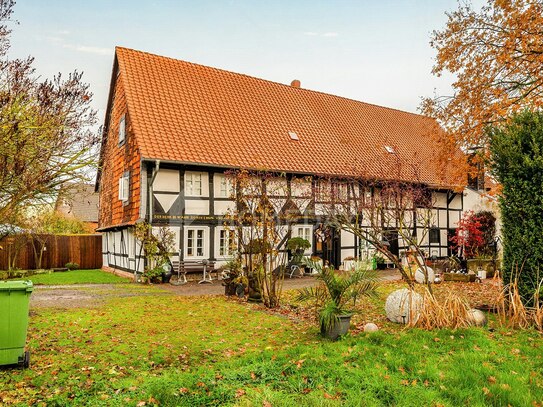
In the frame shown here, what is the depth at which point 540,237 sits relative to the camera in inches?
299

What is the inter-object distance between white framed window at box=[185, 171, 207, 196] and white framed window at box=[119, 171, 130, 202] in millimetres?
2591

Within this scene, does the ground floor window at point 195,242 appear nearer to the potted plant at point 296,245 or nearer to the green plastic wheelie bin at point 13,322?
the potted plant at point 296,245

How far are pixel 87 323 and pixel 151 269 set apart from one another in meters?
6.84

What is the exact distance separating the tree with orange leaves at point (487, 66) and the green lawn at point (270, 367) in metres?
7.57

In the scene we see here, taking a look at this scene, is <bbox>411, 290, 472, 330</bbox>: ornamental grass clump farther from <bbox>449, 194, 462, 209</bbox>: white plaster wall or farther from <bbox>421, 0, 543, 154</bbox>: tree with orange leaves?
<bbox>449, 194, 462, 209</bbox>: white plaster wall

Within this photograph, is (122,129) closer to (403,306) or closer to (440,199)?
(403,306)

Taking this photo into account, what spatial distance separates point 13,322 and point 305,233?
1398 centimetres

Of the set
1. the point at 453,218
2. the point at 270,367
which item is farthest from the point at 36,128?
the point at 453,218

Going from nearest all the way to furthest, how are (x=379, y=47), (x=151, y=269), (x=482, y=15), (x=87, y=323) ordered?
(x=87, y=323)
(x=379, y=47)
(x=482, y=15)
(x=151, y=269)

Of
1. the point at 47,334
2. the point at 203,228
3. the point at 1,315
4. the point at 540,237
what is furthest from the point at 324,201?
the point at 1,315

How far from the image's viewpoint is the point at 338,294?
7316 mm

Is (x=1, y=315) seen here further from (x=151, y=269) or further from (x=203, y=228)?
(x=203, y=228)

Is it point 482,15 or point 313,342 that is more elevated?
point 482,15

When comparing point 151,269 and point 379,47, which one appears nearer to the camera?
point 379,47
